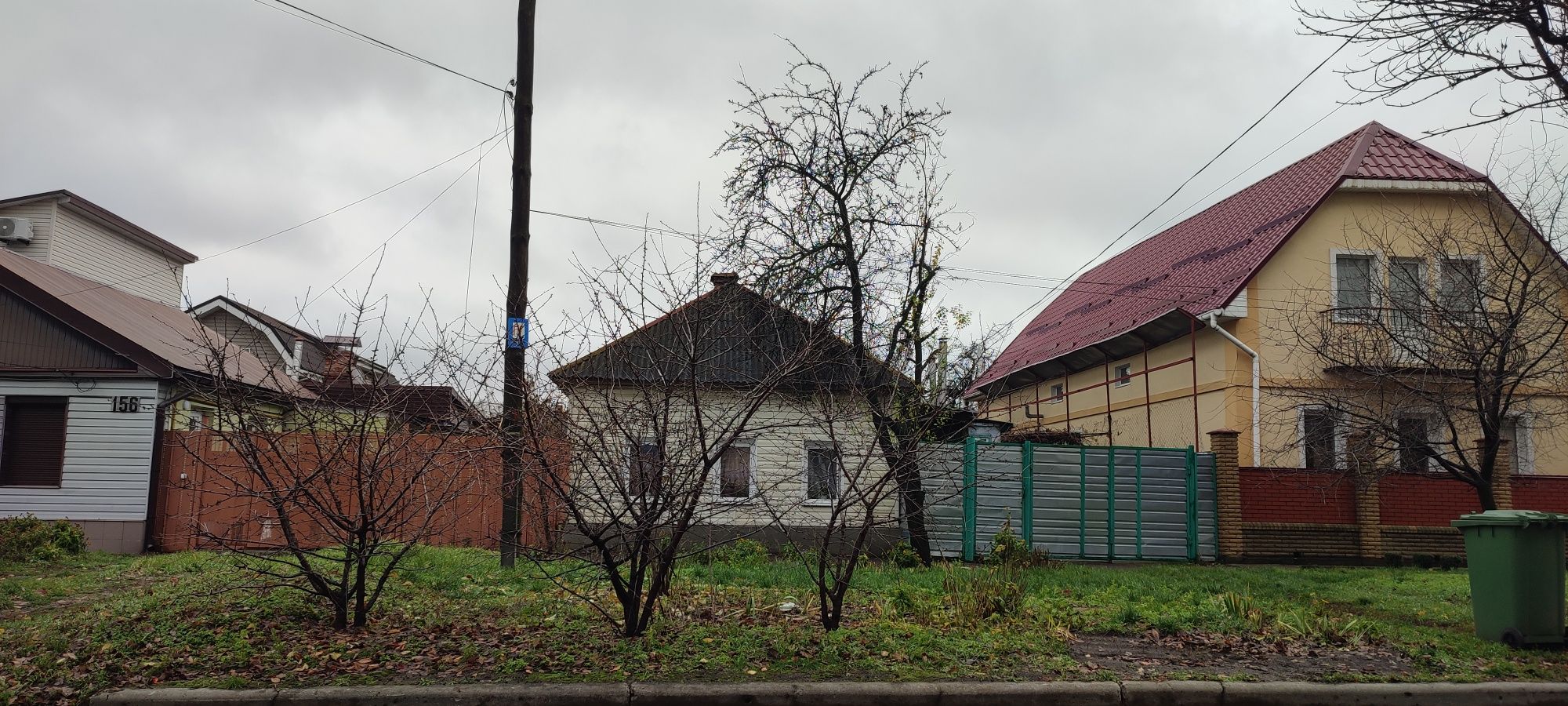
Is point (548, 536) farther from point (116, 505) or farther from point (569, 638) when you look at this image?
point (116, 505)

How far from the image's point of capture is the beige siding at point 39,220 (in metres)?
22.1

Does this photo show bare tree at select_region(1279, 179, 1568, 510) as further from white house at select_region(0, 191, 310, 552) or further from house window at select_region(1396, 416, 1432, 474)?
white house at select_region(0, 191, 310, 552)

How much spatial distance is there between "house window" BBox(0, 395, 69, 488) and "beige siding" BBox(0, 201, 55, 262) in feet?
25.3

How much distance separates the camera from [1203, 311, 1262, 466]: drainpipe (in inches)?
706

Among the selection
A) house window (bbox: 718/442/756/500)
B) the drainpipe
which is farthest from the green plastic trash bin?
the drainpipe

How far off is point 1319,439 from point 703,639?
13.8 metres

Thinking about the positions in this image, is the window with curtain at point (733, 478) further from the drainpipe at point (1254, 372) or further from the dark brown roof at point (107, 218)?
the dark brown roof at point (107, 218)

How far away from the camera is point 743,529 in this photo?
49.1 ft

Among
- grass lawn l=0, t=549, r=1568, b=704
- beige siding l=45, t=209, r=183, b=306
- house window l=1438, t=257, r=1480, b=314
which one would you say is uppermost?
beige siding l=45, t=209, r=183, b=306

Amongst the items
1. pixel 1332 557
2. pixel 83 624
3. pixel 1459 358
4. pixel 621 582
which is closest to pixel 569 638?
pixel 621 582

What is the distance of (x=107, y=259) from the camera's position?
78.8 ft

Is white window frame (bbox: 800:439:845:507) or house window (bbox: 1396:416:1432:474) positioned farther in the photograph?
house window (bbox: 1396:416:1432:474)

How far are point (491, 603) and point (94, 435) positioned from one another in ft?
38.1

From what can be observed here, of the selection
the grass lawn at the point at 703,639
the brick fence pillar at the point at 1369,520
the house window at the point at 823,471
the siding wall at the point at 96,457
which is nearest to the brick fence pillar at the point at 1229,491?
the brick fence pillar at the point at 1369,520
